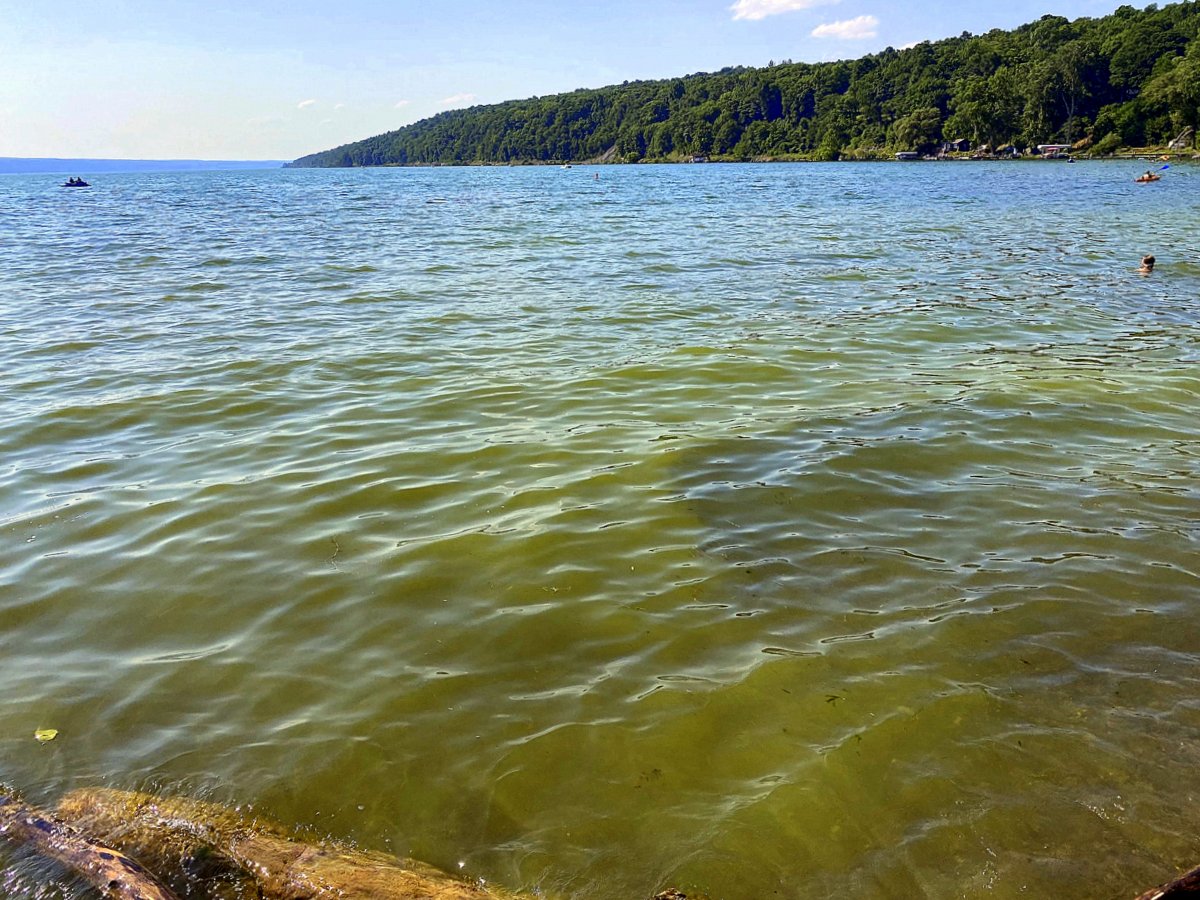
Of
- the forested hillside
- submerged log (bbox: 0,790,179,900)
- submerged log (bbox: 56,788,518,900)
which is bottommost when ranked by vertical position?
submerged log (bbox: 56,788,518,900)

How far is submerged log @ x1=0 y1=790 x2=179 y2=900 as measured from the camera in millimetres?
2607

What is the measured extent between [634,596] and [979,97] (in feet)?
468

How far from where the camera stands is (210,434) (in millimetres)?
7738

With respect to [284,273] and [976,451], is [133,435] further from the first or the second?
[284,273]

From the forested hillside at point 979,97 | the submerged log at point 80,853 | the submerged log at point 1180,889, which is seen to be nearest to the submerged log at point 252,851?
the submerged log at point 80,853

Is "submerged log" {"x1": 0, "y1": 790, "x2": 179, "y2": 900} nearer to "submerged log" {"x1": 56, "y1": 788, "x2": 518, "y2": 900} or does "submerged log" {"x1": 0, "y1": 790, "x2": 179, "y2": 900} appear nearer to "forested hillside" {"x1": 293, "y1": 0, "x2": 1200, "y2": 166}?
"submerged log" {"x1": 56, "y1": 788, "x2": 518, "y2": 900}

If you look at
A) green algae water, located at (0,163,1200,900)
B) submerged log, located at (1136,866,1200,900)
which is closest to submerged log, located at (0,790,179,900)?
green algae water, located at (0,163,1200,900)

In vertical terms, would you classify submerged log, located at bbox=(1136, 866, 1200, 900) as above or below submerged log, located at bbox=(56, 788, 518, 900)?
above

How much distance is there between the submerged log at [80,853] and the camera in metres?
2.61

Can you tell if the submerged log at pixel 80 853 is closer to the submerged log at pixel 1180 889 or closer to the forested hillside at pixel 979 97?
the submerged log at pixel 1180 889

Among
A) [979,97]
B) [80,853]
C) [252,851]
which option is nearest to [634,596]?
[252,851]

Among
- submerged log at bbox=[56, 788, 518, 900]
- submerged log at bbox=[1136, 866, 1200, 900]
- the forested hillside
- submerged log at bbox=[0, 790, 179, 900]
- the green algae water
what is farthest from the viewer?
the forested hillside

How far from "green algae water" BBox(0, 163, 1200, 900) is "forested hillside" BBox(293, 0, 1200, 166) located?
11341 cm

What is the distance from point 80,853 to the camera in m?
2.82
